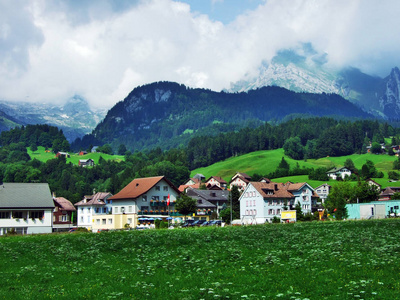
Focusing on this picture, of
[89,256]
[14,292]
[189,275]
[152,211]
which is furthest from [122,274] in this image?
[152,211]

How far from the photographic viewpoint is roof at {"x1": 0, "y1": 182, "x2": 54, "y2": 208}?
72875mm

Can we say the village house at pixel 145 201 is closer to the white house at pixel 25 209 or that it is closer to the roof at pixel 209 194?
the white house at pixel 25 209

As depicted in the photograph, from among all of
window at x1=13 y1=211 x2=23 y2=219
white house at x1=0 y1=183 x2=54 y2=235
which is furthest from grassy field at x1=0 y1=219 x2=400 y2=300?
window at x1=13 y1=211 x2=23 y2=219

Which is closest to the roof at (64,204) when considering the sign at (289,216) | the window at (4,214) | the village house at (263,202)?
the village house at (263,202)

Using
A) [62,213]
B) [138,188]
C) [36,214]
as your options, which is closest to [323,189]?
[138,188]

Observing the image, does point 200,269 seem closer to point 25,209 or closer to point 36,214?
point 25,209

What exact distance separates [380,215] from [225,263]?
67583 millimetres

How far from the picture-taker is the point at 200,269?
966 inches

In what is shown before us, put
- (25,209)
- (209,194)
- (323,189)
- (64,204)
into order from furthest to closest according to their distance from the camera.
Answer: (323,189) < (209,194) < (64,204) < (25,209)

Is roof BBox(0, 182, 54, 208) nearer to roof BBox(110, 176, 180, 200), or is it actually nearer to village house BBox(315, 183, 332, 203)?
roof BBox(110, 176, 180, 200)

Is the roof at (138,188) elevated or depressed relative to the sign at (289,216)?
elevated

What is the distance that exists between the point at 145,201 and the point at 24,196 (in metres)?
35.1

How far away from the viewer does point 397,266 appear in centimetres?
2312

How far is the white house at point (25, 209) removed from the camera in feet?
237
